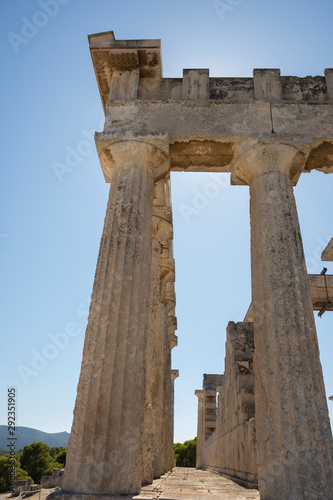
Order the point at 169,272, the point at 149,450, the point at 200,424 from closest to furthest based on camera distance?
1. the point at 149,450
2. the point at 169,272
3. the point at 200,424

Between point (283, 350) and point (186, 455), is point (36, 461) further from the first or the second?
point (283, 350)

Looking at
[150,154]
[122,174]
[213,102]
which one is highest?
[213,102]

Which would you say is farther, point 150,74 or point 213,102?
point 150,74

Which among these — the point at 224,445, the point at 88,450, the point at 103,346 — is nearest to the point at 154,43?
the point at 103,346

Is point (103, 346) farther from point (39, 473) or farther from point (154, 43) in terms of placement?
point (39, 473)

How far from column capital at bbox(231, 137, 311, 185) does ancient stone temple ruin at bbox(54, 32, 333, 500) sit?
2 centimetres

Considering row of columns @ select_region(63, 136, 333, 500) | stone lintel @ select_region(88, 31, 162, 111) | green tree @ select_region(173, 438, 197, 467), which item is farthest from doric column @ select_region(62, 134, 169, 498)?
green tree @ select_region(173, 438, 197, 467)

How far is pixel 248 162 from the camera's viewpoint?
8.10 m

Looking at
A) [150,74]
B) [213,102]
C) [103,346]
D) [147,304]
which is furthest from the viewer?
[150,74]

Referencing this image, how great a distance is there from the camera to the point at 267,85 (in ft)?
29.8

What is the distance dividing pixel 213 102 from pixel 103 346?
6014 millimetres

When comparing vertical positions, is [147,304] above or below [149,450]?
above

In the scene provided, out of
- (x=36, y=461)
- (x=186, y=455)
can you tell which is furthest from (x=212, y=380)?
(x=186, y=455)

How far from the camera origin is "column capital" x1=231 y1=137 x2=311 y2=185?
7.88 meters
